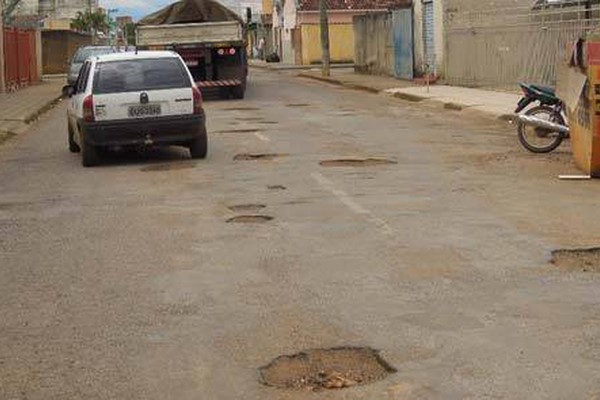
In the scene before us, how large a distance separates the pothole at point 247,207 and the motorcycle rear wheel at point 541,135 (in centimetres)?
561

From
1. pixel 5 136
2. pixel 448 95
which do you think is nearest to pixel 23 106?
pixel 5 136

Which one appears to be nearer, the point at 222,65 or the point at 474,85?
the point at 222,65

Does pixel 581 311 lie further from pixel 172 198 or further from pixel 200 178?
pixel 200 178

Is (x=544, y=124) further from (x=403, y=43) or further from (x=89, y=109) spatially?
(x=403, y=43)

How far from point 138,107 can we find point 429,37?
2287 centimetres

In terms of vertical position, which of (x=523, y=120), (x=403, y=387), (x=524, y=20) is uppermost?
(x=524, y=20)

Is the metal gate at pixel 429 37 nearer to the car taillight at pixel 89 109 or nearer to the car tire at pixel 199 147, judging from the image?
the car tire at pixel 199 147

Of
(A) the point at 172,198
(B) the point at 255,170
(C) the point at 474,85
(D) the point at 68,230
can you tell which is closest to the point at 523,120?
(B) the point at 255,170

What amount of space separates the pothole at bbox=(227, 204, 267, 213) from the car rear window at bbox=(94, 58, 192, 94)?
4377 millimetres

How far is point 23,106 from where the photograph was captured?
2759 centimetres

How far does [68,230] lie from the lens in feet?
31.5

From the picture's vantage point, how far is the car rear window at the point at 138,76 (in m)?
14.5

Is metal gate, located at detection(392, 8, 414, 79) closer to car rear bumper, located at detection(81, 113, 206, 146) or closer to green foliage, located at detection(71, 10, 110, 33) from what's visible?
car rear bumper, located at detection(81, 113, 206, 146)

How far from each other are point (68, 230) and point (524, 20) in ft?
65.6
